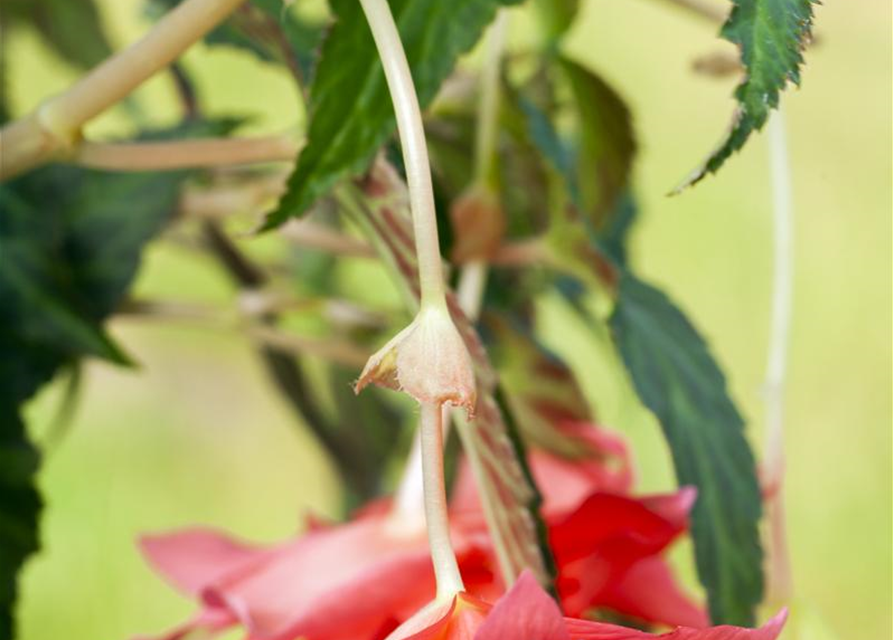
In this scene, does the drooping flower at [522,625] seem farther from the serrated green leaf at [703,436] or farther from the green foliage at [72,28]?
the green foliage at [72,28]

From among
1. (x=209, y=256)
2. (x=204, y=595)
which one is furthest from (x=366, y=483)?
(x=204, y=595)

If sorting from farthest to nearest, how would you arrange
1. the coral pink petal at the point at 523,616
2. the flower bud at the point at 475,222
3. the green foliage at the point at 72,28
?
the green foliage at the point at 72,28 < the flower bud at the point at 475,222 < the coral pink petal at the point at 523,616

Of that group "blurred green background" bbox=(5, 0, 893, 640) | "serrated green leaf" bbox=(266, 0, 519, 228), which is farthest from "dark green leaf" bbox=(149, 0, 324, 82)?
"blurred green background" bbox=(5, 0, 893, 640)

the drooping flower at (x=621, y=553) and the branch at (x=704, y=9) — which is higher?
the branch at (x=704, y=9)

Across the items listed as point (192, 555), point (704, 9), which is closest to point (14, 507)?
point (192, 555)

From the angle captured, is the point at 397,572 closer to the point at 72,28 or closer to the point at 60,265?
the point at 60,265

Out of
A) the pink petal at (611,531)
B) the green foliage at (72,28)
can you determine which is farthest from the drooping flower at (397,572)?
the green foliage at (72,28)
